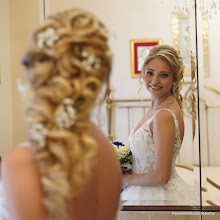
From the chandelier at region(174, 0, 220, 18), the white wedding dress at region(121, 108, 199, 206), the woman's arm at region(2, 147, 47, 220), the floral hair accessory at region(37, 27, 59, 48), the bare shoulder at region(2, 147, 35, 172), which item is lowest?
the white wedding dress at region(121, 108, 199, 206)

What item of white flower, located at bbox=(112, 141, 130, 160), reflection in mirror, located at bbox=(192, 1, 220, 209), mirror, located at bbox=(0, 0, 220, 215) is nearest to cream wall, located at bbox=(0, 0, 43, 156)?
mirror, located at bbox=(0, 0, 220, 215)

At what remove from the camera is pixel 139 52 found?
1960 mm

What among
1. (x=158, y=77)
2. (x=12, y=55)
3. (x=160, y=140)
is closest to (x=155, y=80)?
(x=158, y=77)

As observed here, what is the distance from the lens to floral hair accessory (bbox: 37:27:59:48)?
727mm

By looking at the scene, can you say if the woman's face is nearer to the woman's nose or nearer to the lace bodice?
the woman's nose

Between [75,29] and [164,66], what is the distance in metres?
1.12

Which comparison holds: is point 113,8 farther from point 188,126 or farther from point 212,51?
point 188,126

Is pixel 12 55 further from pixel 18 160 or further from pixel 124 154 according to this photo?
pixel 18 160

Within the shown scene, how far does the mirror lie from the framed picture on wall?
0.02 m

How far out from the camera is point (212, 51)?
1985 mm

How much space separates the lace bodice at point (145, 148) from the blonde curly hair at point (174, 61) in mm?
145

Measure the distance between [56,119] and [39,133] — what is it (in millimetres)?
46

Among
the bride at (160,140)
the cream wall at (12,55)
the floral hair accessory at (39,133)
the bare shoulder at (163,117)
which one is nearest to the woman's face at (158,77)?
the bride at (160,140)

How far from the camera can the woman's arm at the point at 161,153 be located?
1.72 m
